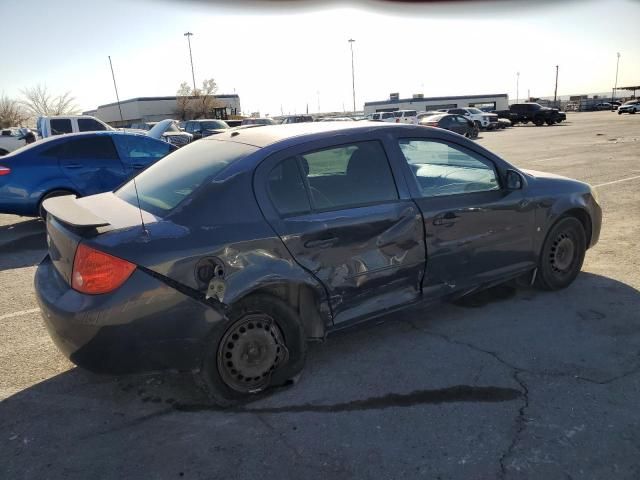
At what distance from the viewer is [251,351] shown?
3.06 metres

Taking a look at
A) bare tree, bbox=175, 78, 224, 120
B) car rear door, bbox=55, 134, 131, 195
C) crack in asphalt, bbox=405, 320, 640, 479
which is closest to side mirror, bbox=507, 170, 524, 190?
crack in asphalt, bbox=405, 320, 640, 479

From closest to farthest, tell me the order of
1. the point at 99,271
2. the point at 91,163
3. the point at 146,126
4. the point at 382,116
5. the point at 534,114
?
the point at 99,271 < the point at 91,163 < the point at 146,126 < the point at 382,116 < the point at 534,114

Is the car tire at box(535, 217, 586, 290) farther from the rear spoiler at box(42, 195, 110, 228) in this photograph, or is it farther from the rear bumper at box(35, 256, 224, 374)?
the rear spoiler at box(42, 195, 110, 228)

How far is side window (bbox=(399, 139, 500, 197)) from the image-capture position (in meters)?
3.78

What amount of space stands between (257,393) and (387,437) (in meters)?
0.85

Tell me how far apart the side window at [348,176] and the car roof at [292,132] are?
0.40 ft

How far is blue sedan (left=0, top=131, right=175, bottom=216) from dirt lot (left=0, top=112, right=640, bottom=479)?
3.54 m

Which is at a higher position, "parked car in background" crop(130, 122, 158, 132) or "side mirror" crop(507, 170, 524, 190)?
"side mirror" crop(507, 170, 524, 190)

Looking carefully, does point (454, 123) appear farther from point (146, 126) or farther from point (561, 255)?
point (561, 255)

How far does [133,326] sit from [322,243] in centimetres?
118

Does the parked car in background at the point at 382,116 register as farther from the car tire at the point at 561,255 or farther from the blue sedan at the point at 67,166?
the car tire at the point at 561,255

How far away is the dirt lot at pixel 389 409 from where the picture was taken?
250 centimetres

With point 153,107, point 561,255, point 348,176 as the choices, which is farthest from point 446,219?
point 153,107

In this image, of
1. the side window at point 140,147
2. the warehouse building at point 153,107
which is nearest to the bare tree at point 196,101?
the warehouse building at point 153,107
